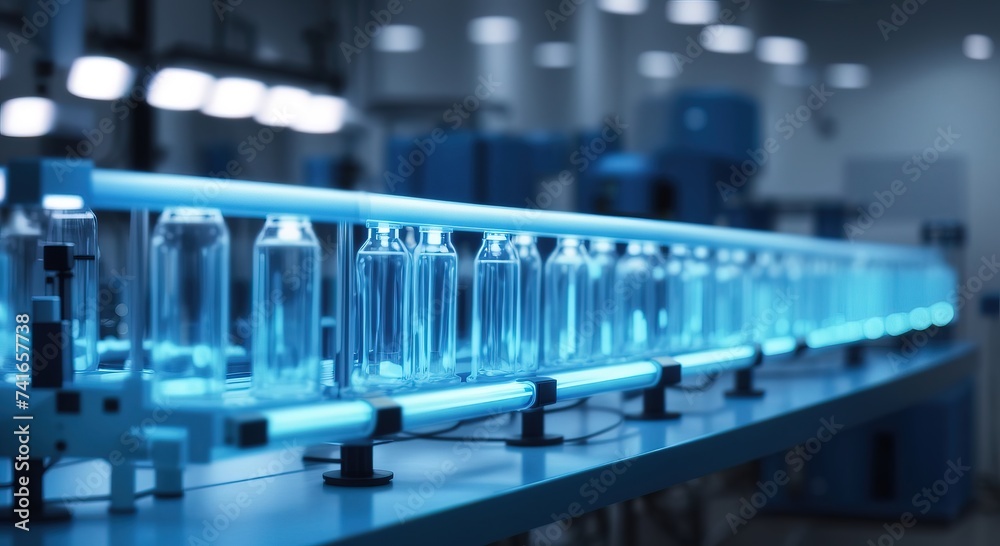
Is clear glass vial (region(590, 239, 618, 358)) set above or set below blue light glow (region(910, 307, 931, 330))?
above

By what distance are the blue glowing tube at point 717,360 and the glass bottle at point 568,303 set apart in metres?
0.23

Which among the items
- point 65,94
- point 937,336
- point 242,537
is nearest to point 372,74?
point 65,94

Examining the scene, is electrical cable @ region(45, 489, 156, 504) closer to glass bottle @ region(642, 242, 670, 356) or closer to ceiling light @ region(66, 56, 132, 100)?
glass bottle @ region(642, 242, 670, 356)

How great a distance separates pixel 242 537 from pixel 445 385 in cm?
47

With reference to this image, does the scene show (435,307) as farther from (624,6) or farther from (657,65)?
(657,65)

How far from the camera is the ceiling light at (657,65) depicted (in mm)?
7637

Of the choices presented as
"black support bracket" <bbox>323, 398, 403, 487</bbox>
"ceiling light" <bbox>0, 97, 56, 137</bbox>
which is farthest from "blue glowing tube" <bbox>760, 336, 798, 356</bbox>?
"ceiling light" <bbox>0, 97, 56, 137</bbox>

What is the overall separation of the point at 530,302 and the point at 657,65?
20.1 ft

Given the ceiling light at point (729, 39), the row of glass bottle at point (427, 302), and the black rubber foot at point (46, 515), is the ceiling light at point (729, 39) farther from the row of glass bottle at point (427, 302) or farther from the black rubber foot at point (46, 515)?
the black rubber foot at point (46, 515)

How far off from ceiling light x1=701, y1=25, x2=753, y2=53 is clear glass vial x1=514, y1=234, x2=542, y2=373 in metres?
5.72

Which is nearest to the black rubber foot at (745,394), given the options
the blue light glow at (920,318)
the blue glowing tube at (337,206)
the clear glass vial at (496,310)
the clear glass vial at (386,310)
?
the blue glowing tube at (337,206)

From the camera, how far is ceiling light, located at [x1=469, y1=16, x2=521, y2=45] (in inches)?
309

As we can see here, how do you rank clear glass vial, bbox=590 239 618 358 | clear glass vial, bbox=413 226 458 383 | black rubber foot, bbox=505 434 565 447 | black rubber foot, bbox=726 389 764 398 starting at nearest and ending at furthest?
clear glass vial, bbox=413 226 458 383, black rubber foot, bbox=505 434 565 447, clear glass vial, bbox=590 239 618 358, black rubber foot, bbox=726 389 764 398

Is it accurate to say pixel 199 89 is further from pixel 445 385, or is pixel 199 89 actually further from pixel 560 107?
pixel 560 107
